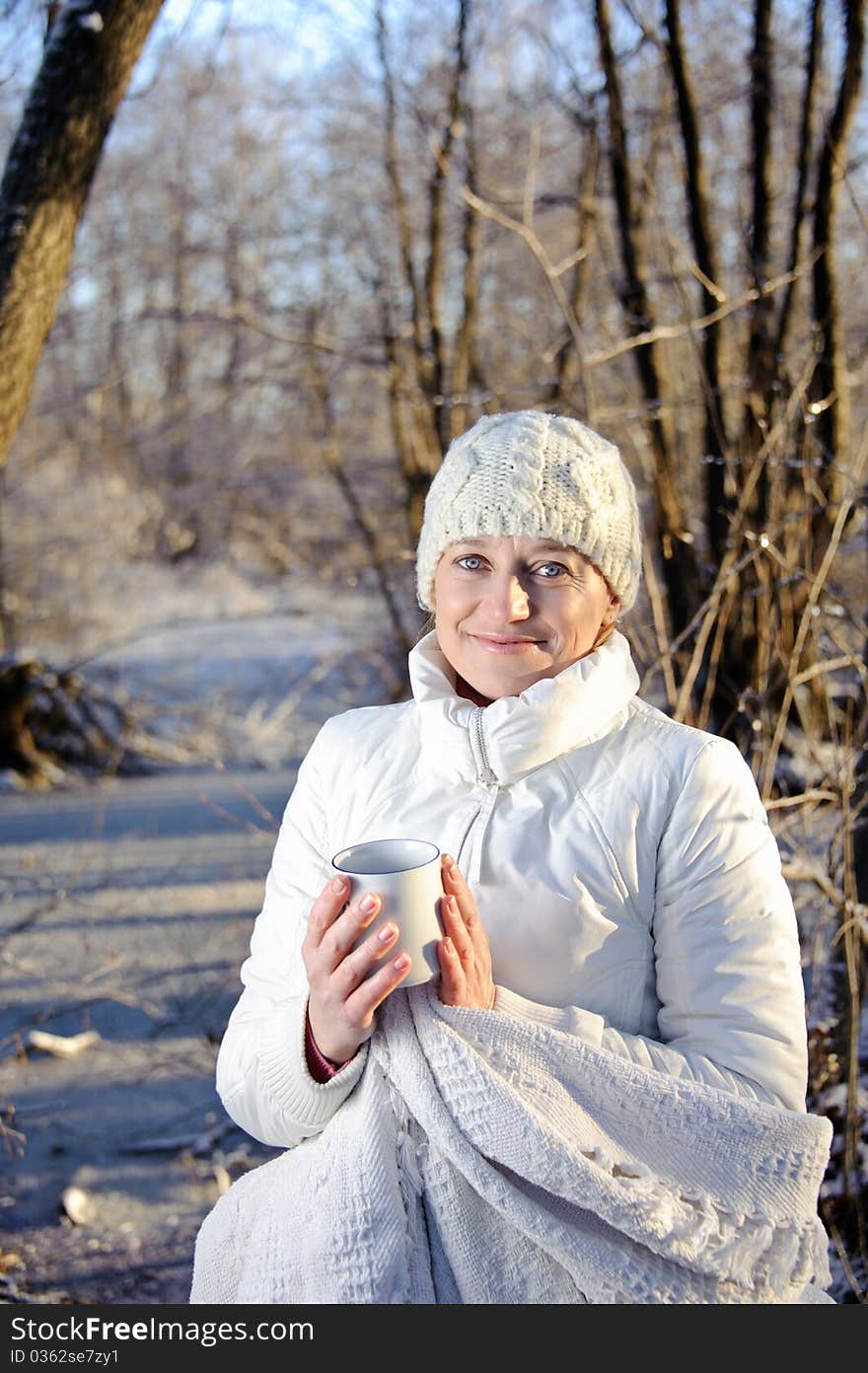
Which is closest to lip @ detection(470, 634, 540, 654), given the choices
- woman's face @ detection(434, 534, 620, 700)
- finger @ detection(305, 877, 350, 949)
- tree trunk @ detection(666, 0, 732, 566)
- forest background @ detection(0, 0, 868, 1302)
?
woman's face @ detection(434, 534, 620, 700)

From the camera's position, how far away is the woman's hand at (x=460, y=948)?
4.55 feet

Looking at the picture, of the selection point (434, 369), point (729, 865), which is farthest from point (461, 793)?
point (434, 369)

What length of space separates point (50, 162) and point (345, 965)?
2.16 metres

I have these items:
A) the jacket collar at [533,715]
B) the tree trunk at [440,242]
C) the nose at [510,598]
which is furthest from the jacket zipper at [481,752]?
the tree trunk at [440,242]

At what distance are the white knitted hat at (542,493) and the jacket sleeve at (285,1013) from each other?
0.42 meters

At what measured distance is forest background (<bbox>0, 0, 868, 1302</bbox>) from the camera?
2.95 meters

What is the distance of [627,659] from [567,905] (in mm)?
371

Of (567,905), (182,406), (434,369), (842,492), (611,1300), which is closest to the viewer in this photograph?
(611,1300)

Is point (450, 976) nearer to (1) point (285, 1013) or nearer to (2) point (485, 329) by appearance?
(1) point (285, 1013)

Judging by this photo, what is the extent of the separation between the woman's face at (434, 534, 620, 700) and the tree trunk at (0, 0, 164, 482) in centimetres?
154

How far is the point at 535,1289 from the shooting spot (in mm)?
1428

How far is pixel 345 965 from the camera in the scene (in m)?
1.36

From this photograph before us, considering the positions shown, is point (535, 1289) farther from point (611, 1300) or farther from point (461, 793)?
point (461, 793)

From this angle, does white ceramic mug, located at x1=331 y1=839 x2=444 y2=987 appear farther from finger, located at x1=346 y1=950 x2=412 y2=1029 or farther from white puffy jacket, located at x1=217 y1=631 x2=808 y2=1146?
white puffy jacket, located at x1=217 y1=631 x2=808 y2=1146
